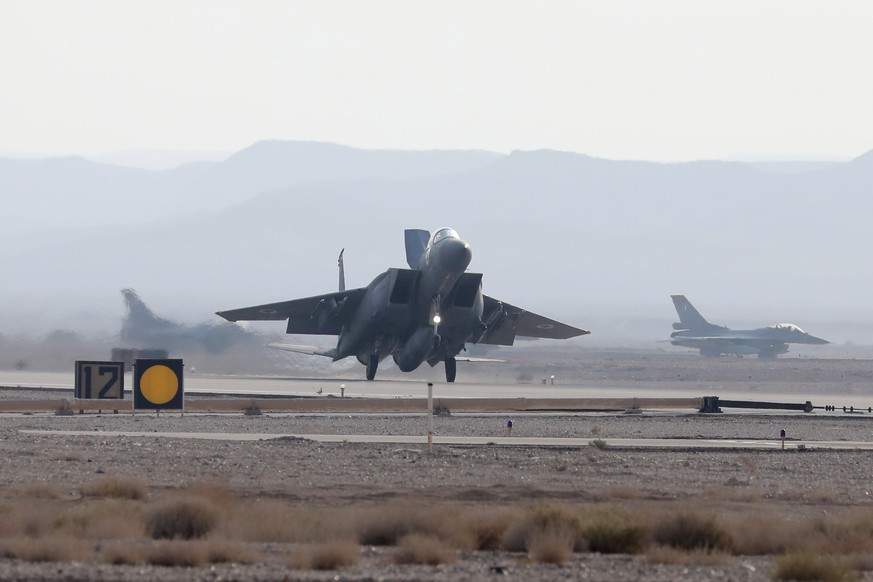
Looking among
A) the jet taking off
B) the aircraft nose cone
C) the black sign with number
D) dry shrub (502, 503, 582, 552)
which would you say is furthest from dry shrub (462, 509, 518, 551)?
→ the jet taking off

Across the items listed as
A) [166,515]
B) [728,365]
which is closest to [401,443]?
[166,515]

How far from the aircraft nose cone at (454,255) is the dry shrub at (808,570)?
28639mm

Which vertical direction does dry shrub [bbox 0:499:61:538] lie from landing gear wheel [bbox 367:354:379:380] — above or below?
below

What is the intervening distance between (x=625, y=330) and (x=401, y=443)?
117131 mm

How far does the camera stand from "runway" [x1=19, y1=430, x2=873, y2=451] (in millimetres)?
25594

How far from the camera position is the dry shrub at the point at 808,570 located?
11.3m

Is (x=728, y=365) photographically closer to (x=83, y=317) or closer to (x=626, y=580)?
(x=83, y=317)

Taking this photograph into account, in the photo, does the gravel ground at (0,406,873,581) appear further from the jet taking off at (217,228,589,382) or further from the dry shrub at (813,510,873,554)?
the jet taking off at (217,228,589,382)

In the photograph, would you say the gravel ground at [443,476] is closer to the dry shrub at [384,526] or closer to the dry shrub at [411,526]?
the dry shrub at [411,526]

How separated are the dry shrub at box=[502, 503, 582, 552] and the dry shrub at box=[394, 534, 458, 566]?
84 centimetres

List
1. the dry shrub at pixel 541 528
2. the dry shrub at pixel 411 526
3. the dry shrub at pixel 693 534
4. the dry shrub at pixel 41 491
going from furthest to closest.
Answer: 1. the dry shrub at pixel 41 491
2. the dry shrub at pixel 411 526
3. the dry shrub at pixel 693 534
4. the dry shrub at pixel 541 528

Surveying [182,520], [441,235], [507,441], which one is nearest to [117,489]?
[182,520]

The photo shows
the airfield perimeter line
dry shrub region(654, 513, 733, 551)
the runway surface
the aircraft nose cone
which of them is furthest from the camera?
the runway surface

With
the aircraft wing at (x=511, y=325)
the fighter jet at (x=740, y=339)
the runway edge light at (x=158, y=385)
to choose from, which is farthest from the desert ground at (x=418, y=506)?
the fighter jet at (x=740, y=339)
